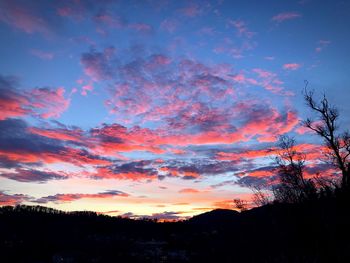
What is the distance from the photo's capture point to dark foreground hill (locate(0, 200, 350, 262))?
14796mm

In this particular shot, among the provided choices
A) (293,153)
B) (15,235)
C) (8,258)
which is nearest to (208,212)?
(15,235)

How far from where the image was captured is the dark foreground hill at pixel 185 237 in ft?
48.5

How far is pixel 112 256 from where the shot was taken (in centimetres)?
8031

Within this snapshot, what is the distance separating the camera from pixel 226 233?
6469 centimetres

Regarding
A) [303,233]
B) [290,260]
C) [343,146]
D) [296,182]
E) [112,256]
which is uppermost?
[343,146]

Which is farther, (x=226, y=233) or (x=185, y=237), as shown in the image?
(x=185, y=237)

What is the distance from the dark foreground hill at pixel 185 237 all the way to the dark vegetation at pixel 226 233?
0.04 m

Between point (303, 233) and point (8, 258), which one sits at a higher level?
point (303, 233)

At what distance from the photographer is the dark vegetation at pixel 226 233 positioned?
608 inches

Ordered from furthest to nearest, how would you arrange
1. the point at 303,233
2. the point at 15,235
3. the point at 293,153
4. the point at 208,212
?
1. the point at 208,212
2. the point at 15,235
3. the point at 293,153
4. the point at 303,233

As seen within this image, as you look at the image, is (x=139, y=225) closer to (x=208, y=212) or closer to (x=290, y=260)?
(x=208, y=212)

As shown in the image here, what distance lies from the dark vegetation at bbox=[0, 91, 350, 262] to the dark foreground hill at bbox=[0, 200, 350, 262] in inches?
1.8

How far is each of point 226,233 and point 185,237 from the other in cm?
6422

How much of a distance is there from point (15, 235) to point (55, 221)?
22.6 m
